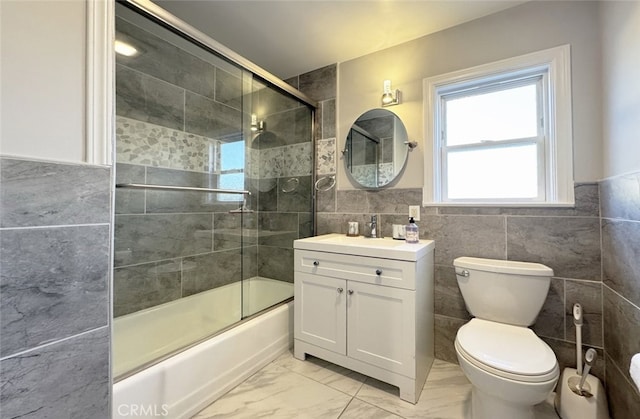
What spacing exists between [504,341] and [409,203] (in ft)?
3.19

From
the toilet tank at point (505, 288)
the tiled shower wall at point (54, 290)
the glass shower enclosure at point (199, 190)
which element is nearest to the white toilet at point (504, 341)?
the toilet tank at point (505, 288)

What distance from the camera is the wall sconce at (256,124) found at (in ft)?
7.31

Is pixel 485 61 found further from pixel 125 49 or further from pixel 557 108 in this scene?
pixel 125 49

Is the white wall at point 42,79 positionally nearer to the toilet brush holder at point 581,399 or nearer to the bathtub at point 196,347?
the bathtub at point 196,347

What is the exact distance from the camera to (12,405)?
772mm

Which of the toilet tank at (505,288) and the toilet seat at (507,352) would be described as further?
the toilet tank at (505,288)

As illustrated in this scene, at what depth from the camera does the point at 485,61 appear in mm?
1694

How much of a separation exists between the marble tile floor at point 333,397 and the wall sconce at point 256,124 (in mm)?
1822

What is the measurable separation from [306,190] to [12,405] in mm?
1937

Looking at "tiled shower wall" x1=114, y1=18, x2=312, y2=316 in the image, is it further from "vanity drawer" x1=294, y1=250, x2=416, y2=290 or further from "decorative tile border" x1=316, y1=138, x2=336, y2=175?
"vanity drawer" x1=294, y1=250, x2=416, y2=290

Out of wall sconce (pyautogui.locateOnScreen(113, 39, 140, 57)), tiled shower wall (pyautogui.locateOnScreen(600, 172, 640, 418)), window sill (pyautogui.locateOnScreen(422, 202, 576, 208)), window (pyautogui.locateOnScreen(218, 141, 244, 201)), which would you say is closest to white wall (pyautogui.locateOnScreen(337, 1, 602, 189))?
window sill (pyautogui.locateOnScreen(422, 202, 576, 208))

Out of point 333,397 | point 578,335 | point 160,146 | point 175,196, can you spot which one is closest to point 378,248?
point 333,397

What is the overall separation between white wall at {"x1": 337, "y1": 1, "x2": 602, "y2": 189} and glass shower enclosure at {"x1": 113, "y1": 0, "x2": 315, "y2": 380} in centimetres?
48

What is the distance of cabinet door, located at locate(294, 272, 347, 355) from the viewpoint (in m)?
1.60
